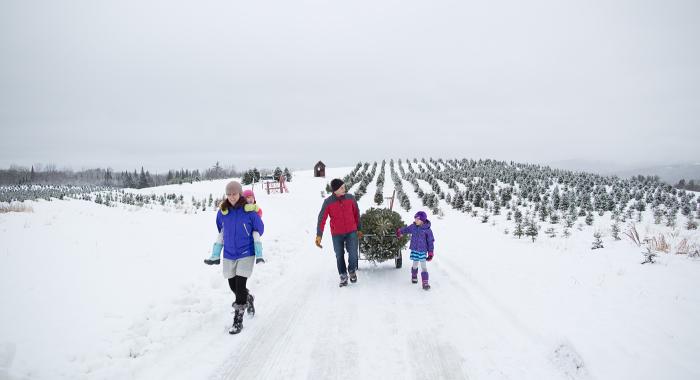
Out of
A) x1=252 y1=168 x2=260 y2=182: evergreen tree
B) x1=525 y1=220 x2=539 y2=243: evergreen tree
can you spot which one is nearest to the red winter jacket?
x1=525 y1=220 x2=539 y2=243: evergreen tree

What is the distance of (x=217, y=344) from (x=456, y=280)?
15.3ft

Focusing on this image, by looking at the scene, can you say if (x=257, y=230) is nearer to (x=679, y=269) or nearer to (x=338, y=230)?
(x=338, y=230)

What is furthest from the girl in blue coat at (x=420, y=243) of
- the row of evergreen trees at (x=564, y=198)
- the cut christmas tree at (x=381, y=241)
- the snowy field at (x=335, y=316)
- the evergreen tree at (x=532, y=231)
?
the row of evergreen trees at (x=564, y=198)

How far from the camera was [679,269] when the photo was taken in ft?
20.9

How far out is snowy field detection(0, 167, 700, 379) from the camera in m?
3.83

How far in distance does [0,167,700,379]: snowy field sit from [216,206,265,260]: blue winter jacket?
3.75 feet

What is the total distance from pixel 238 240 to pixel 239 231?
13 cm

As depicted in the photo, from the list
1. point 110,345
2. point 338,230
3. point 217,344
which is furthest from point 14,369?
point 338,230

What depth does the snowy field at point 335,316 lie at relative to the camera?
3.83m

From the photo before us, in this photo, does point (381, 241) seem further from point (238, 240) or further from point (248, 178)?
point (248, 178)

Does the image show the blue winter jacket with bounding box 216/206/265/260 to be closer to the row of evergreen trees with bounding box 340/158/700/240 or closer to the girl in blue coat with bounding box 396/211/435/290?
the girl in blue coat with bounding box 396/211/435/290

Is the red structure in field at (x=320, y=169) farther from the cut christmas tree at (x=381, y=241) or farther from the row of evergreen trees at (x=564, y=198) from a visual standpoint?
the cut christmas tree at (x=381, y=241)

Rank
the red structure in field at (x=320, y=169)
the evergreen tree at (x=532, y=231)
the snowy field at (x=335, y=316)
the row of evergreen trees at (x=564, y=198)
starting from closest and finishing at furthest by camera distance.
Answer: the snowy field at (x=335, y=316) < the evergreen tree at (x=532, y=231) < the row of evergreen trees at (x=564, y=198) < the red structure in field at (x=320, y=169)

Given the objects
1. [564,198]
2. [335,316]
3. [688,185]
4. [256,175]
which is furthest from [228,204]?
[688,185]
